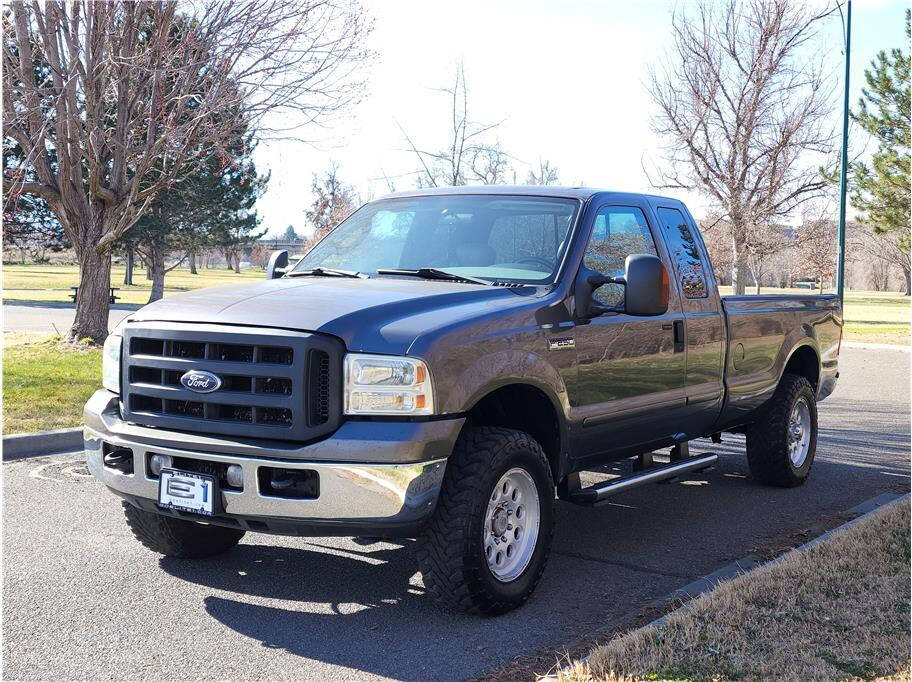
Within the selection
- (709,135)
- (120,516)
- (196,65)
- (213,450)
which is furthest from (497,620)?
(709,135)

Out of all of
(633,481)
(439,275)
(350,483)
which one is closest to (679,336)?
(633,481)

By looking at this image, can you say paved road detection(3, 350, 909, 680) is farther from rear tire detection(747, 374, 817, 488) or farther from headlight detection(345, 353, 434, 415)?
headlight detection(345, 353, 434, 415)

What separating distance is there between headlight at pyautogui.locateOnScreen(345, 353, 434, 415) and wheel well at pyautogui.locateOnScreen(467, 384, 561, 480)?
0.77 m

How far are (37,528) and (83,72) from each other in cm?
950

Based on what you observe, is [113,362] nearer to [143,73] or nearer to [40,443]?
[40,443]

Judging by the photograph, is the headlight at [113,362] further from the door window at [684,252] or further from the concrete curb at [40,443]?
the concrete curb at [40,443]

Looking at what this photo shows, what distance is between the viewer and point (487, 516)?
15.1ft

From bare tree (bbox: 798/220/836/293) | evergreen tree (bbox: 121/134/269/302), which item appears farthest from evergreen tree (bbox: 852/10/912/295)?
evergreen tree (bbox: 121/134/269/302)

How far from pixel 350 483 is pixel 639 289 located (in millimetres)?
1964

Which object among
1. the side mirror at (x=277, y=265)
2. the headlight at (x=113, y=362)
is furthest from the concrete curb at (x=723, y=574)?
the side mirror at (x=277, y=265)

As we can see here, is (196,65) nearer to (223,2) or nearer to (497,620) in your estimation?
(223,2)

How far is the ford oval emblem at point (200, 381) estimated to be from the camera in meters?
4.41

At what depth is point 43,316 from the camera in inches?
1134

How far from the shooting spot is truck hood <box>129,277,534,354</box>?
432cm
